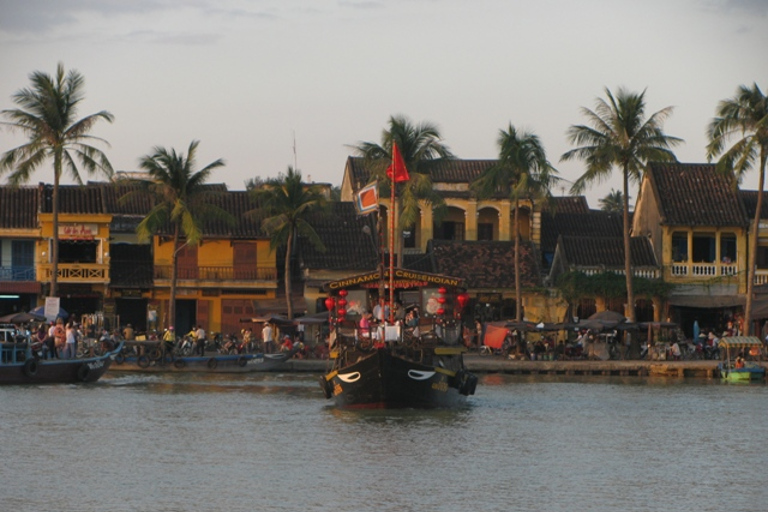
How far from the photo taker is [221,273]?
2699 inches

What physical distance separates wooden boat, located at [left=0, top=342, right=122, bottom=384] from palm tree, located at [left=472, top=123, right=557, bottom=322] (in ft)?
75.6

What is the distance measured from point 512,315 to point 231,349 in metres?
14.6

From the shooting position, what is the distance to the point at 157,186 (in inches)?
2532

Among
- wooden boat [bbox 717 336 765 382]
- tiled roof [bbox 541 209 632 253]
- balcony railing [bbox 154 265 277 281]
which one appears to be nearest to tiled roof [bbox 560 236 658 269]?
tiled roof [bbox 541 209 632 253]

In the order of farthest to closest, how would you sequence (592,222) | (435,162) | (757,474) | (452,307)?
(592,222) < (435,162) < (452,307) < (757,474)

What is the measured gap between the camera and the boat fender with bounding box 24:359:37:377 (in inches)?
1818

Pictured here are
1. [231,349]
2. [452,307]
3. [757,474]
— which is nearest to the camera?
[757,474]

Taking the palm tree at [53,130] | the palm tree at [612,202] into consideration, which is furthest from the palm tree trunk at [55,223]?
the palm tree at [612,202]

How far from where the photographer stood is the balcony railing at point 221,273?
68.2 meters

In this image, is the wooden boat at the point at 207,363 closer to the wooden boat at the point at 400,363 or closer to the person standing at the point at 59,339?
the person standing at the point at 59,339

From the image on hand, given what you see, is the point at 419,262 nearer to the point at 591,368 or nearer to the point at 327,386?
the point at 591,368

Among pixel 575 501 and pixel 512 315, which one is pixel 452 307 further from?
pixel 512 315

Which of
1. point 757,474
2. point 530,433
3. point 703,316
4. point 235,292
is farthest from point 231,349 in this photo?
point 757,474

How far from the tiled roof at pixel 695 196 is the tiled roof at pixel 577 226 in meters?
4.33
